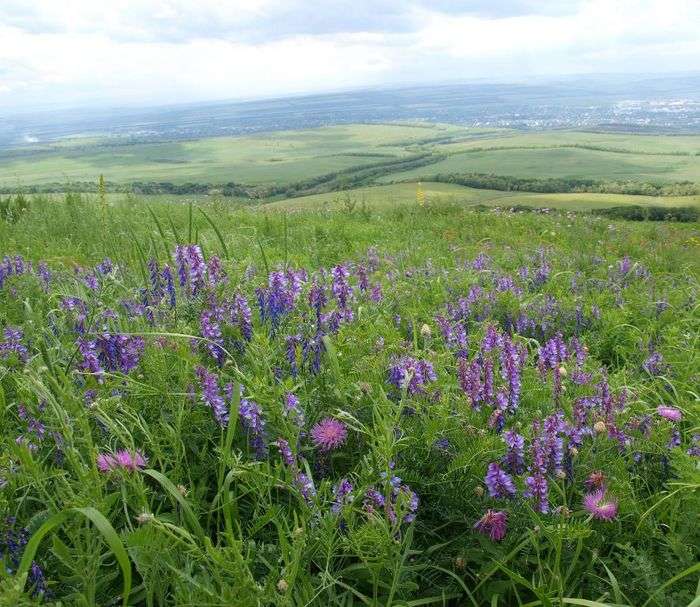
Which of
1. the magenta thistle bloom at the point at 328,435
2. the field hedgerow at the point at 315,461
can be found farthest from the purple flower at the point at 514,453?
the magenta thistle bloom at the point at 328,435

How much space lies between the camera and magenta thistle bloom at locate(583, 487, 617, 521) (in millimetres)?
2143

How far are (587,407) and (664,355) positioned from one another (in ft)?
6.11

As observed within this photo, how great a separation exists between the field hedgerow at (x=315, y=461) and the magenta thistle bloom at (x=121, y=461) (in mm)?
11


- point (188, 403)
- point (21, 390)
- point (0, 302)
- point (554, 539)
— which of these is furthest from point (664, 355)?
point (0, 302)

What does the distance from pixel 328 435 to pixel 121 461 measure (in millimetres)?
777

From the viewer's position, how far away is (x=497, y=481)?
2146 millimetres

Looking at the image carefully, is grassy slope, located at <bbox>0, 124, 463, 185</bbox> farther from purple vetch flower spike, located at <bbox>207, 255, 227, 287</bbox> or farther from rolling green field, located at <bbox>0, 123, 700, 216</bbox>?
purple vetch flower spike, located at <bbox>207, 255, 227, 287</bbox>

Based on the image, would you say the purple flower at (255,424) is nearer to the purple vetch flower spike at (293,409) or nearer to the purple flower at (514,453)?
the purple vetch flower spike at (293,409)

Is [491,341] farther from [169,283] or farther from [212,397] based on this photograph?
[169,283]

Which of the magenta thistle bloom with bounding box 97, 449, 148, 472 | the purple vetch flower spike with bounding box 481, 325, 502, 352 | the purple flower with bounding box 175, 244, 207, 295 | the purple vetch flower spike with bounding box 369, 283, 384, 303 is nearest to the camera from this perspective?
the magenta thistle bloom with bounding box 97, 449, 148, 472

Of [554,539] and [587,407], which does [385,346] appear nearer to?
[587,407]

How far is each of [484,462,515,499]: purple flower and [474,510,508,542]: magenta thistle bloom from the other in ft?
0.23

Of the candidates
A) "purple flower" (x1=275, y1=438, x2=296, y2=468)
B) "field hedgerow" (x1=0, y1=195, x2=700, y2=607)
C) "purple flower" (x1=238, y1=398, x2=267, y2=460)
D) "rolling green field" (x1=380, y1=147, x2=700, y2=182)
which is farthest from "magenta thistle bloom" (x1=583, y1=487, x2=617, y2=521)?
"rolling green field" (x1=380, y1=147, x2=700, y2=182)

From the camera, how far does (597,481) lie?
7.48 feet
